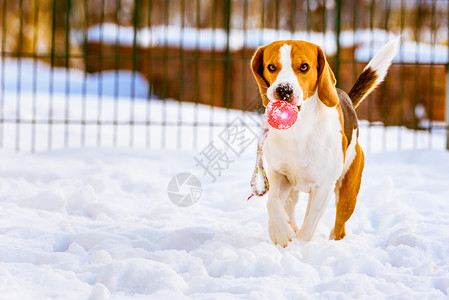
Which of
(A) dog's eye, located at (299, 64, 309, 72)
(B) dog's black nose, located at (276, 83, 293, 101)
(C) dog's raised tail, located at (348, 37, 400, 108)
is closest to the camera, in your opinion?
(B) dog's black nose, located at (276, 83, 293, 101)

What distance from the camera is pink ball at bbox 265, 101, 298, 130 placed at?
269 centimetres

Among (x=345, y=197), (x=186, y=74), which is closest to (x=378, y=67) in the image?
(x=345, y=197)

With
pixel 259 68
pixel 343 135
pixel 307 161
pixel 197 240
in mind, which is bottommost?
pixel 197 240

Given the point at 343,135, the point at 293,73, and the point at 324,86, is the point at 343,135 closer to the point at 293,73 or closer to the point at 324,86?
the point at 324,86

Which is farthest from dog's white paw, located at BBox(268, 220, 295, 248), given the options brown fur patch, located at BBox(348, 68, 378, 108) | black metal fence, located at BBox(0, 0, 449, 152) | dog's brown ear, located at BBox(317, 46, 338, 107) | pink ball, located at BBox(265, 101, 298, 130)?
black metal fence, located at BBox(0, 0, 449, 152)

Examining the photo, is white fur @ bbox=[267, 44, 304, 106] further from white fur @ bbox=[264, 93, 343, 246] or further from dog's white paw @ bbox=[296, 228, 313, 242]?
dog's white paw @ bbox=[296, 228, 313, 242]

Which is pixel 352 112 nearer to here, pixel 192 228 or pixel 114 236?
pixel 192 228

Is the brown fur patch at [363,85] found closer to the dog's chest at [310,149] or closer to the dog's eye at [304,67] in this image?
the dog's chest at [310,149]

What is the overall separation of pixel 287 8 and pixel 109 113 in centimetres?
551

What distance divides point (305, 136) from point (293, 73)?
35cm

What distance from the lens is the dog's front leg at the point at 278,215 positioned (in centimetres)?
304

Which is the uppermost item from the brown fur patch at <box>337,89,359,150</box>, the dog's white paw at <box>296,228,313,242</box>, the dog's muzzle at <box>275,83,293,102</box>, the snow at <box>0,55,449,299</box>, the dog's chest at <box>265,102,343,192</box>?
the dog's muzzle at <box>275,83,293,102</box>

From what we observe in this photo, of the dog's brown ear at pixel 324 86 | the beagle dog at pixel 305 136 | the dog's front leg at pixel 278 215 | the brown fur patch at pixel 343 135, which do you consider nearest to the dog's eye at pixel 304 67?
the beagle dog at pixel 305 136

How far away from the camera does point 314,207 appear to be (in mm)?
3088
